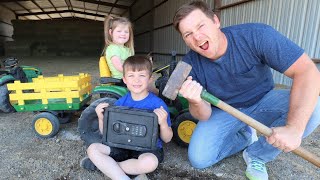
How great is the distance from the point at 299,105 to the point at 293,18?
4.71 m

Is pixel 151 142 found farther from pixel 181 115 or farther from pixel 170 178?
pixel 181 115

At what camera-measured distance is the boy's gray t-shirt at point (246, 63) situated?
1.74m

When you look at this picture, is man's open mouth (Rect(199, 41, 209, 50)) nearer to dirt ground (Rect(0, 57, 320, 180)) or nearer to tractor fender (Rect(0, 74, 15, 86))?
dirt ground (Rect(0, 57, 320, 180))

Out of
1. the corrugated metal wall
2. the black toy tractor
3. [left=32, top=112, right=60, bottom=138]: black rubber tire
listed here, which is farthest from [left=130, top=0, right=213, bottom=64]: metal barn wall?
[left=32, top=112, right=60, bottom=138]: black rubber tire

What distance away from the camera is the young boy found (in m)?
1.91

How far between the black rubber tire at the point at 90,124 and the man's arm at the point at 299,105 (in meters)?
1.46

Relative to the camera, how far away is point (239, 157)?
2.41 m

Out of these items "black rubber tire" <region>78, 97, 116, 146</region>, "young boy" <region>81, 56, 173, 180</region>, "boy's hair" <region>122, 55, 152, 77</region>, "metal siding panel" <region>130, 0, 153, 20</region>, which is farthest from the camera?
"metal siding panel" <region>130, 0, 153, 20</region>

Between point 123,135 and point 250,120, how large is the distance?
934 millimetres

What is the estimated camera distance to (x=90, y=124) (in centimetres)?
254

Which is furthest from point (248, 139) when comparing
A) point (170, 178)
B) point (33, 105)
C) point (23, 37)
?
point (23, 37)

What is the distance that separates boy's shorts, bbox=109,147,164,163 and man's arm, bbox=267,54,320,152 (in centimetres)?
83

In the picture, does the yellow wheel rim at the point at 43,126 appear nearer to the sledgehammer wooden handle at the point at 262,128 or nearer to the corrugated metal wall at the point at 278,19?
the sledgehammer wooden handle at the point at 262,128

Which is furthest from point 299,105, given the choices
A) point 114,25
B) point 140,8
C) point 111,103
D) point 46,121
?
point 140,8
